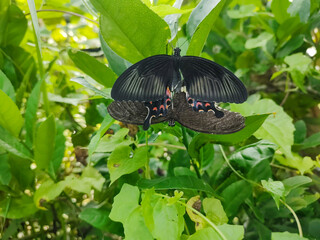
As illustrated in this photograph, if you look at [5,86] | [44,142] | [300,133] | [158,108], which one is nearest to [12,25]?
[5,86]

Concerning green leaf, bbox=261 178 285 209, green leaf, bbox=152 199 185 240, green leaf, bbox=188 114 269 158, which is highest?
green leaf, bbox=188 114 269 158

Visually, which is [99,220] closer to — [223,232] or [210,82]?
[223,232]

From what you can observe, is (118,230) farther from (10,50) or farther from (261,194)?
(10,50)

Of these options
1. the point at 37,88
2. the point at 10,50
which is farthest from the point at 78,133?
the point at 10,50

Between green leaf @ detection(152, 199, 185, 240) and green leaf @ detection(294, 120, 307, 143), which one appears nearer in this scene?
green leaf @ detection(152, 199, 185, 240)

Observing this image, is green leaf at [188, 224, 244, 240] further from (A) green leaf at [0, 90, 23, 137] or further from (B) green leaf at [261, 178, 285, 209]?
(A) green leaf at [0, 90, 23, 137]

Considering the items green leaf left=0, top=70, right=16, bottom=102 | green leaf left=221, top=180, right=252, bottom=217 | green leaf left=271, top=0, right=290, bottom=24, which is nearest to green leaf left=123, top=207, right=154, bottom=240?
green leaf left=221, top=180, right=252, bottom=217
